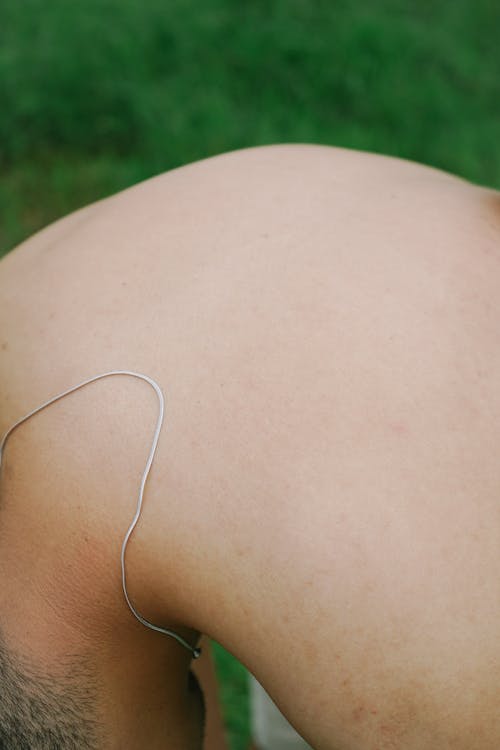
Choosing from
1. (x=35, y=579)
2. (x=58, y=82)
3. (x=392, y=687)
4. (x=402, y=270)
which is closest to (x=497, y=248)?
(x=402, y=270)

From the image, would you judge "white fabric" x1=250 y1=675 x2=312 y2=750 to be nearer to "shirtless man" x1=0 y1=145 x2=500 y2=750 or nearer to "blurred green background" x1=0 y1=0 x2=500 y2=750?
"shirtless man" x1=0 y1=145 x2=500 y2=750

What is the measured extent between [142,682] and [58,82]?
2158 millimetres

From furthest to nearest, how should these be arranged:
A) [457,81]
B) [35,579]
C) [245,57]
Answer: [457,81] → [245,57] → [35,579]

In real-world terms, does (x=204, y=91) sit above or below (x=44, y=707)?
below

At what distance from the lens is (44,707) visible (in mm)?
1039

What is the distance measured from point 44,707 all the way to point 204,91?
2292 millimetres

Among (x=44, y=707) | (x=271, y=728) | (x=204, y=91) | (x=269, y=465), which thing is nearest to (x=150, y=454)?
(x=269, y=465)

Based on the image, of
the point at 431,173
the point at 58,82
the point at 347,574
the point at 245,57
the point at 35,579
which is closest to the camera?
the point at 347,574

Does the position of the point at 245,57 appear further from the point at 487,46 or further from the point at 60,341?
the point at 60,341

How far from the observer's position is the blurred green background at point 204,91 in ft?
8.85

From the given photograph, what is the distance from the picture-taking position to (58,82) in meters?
2.71

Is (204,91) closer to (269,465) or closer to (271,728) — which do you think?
(271,728)

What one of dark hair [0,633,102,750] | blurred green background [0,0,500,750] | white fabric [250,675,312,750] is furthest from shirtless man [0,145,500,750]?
blurred green background [0,0,500,750]

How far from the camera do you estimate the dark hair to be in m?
1.03
